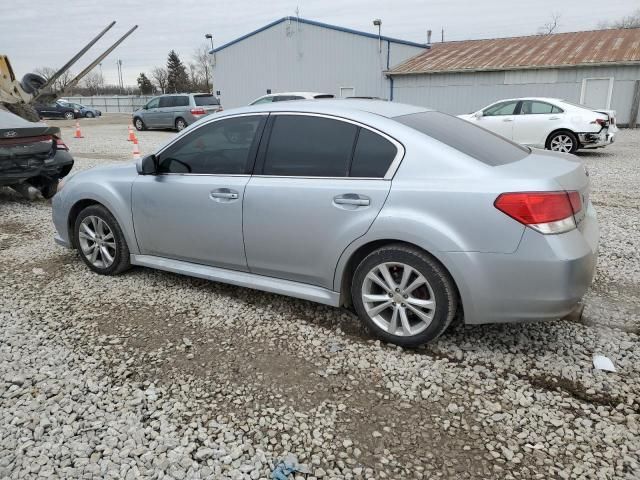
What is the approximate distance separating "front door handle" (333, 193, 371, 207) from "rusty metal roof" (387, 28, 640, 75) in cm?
2187

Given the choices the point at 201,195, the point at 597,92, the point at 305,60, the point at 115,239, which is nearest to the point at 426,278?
the point at 201,195

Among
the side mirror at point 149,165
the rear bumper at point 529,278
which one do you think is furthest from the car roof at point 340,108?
the rear bumper at point 529,278

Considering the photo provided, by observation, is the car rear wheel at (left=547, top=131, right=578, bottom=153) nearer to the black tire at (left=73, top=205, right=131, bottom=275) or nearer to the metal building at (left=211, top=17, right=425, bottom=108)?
the black tire at (left=73, top=205, right=131, bottom=275)

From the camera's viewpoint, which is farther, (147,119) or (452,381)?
(147,119)

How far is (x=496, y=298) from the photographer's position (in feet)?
9.68

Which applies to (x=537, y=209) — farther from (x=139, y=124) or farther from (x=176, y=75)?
(x=176, y=75)

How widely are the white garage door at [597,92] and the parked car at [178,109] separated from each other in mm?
15637

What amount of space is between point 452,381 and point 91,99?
56433 millimetres

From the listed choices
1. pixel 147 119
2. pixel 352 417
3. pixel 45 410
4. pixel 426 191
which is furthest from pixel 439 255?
pixel 147 119

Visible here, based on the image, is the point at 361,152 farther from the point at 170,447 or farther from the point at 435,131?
the point at 170,447

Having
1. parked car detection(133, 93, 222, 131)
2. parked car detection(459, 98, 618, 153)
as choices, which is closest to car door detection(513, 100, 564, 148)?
parked car detection(459, 98, 618, 153)

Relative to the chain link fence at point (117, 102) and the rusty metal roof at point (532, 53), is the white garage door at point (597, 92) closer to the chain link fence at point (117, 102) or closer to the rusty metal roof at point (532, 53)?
the rusty metal roof at point (532, 53)

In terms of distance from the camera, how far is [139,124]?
22.8 metres

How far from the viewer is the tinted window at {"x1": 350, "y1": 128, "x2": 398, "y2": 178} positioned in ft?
10.6
